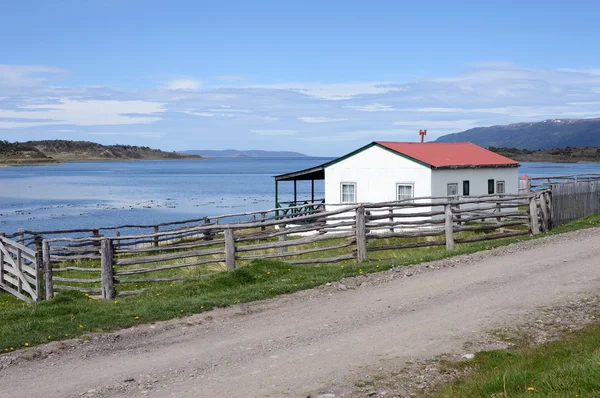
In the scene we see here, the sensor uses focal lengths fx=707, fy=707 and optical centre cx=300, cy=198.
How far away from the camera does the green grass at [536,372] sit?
6.92m

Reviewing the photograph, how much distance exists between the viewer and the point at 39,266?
17766 millimetres

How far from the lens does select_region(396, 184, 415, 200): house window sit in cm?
3184

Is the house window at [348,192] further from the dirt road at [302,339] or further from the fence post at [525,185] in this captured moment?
the dirt road at [302,339]

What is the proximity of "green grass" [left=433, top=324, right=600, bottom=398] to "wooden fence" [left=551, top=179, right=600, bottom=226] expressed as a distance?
15.8 meters

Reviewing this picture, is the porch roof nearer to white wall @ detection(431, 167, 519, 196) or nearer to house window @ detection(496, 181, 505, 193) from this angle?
white wall @ detection(431, 167, 519, 196)

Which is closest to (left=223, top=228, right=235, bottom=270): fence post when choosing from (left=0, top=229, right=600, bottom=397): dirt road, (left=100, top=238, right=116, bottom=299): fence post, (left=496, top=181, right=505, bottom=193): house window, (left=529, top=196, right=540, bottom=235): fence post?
(left=100, top=238, right=116, bottom=299): fence post

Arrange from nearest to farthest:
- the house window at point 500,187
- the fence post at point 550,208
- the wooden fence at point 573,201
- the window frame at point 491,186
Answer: the fence post at point 550,208 → the wooden fence at point 573,201 → the window frame at point 491,186 → the house window at point 500,187

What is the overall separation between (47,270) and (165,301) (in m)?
5.59

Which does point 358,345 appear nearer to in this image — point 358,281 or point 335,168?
point 358,281

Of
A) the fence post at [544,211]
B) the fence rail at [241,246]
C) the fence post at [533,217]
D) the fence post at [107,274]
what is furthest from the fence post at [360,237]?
the fence post at [544,211]

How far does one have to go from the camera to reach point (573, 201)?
84.3 feet

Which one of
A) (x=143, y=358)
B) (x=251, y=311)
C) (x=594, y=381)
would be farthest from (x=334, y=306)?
(x=594, y=381)

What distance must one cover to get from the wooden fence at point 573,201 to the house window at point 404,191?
6.93 m

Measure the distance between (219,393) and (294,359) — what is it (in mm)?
1440
